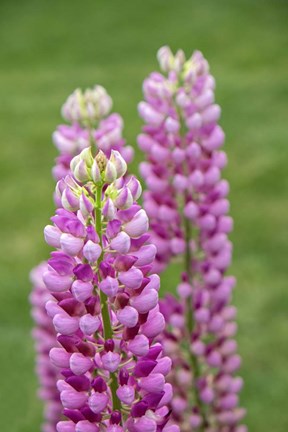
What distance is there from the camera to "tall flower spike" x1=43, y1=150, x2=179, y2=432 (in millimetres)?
1838

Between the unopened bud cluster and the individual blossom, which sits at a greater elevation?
the unopened bud cluster

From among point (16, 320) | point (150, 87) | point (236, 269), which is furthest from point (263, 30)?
point (150, 87)

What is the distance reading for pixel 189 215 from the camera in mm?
2793

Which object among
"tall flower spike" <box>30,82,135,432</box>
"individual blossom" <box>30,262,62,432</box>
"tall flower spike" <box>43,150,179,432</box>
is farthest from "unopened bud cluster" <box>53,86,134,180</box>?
"tall flower spike" <box>43,150,179,432</box>

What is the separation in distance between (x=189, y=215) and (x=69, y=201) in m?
0.98

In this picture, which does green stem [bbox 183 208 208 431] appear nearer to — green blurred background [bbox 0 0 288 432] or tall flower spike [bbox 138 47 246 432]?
tall flower spike [bbox 138 47 246 432]

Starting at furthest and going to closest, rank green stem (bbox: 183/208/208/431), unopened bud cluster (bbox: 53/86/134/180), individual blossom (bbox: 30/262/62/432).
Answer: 1. individual blossom (bbox: 30/262/62/432)
2. green stem (bbox: 183/208/208/431)
3. unopened bud cluster (bbox: 53/86/134/180)

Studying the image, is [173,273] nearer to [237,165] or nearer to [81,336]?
[237,165]

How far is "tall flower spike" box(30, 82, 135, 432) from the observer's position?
1822mm

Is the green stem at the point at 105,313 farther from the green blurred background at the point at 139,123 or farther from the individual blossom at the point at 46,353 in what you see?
the green blurred background at the point at 139,123

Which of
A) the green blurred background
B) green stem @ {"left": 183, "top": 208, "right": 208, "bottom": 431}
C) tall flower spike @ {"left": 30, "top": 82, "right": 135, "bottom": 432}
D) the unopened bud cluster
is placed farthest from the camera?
the green blurred background

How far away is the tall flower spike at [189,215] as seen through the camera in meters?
2.82

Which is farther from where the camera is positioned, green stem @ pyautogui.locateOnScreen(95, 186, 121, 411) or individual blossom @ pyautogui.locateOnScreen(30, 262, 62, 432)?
individual blossom @ pyautogui.locateOnScreen(30, 262, 62, 432)

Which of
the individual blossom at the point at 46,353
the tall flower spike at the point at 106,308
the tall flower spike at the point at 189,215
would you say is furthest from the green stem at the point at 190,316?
the tall flower spike at the point at 106,308
